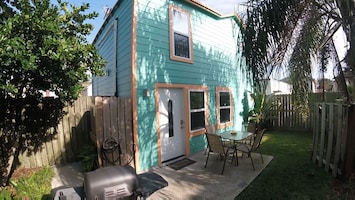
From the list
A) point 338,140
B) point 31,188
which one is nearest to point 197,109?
point 338,140

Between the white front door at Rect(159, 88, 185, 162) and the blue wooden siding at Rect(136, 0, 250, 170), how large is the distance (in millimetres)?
360

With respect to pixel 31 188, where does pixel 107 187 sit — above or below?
above

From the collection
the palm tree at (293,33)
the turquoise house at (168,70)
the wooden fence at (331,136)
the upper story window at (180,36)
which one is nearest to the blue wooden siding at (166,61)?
the turquoise house at (168,70)

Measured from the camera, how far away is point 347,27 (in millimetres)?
4051

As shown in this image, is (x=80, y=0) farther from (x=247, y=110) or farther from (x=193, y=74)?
(x=247, y=110)

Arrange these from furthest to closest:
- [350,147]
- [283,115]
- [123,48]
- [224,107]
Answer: [283,115]
[224,107]
[123,48]
[350,147]

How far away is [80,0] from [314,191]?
20.2ft

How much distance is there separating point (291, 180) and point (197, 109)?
3754mm

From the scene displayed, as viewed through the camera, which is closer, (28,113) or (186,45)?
(28,113)

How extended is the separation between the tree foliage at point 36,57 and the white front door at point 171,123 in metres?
2.61

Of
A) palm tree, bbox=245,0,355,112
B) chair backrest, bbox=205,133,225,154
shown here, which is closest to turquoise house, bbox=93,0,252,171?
palm tree, bbox=245,0,355,112

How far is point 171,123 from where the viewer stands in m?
6.56

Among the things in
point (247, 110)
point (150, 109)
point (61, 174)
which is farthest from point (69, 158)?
point (247, 110)

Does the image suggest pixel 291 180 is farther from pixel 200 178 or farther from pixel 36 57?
pixel 36 57
